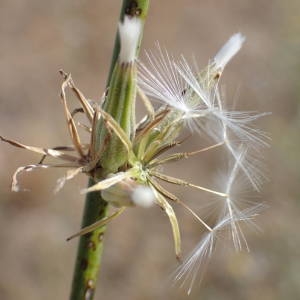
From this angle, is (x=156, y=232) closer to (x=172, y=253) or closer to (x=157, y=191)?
(x=172, y=253)

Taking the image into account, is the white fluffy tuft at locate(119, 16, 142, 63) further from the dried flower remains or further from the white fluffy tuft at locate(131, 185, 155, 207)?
the white fluffy tuft at locate(131, 185, 155, 207)

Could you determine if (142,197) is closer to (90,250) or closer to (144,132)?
(144,132)

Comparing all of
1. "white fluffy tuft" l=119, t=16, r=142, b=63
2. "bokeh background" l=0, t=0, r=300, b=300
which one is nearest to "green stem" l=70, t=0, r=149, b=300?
"white fluffy tuft" l=119, t=16, r=142, b=63

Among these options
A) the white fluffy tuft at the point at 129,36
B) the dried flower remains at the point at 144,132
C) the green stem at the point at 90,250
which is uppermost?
the white fluffy tuft at the point at 129,36

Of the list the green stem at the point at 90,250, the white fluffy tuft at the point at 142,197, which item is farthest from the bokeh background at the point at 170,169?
the white fluffy tuft at the point at 142,197

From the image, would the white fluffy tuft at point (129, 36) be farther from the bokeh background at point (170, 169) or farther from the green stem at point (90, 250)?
the bokeh background at point (170, 169)

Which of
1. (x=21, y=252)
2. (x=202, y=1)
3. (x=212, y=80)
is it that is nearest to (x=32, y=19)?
(x=202, y=1)
